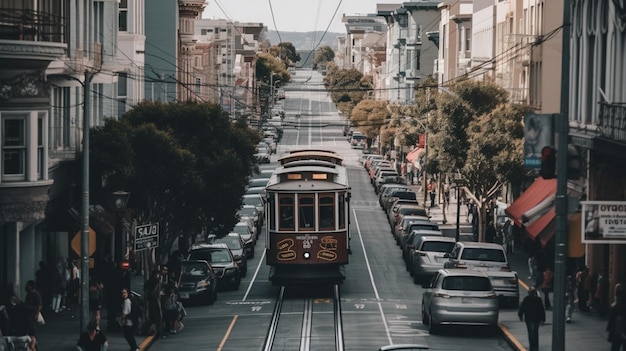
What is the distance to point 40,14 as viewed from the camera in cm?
3197

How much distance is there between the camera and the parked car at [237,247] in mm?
46000

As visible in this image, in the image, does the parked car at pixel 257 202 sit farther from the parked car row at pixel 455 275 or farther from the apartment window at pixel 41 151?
the apartment window at pixel 41 151

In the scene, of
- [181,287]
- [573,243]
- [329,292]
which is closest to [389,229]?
[329,292]

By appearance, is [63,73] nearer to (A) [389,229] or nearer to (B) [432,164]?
(B) [432,164]

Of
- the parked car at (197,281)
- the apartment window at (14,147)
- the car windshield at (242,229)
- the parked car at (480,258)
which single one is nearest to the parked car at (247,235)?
Result: the car windshield at (242,229)

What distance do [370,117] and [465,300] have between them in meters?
88.9

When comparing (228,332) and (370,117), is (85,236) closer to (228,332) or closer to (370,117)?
(228,332)

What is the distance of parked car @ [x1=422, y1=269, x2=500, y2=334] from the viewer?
30.6 meters

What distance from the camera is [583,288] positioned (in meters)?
36.3

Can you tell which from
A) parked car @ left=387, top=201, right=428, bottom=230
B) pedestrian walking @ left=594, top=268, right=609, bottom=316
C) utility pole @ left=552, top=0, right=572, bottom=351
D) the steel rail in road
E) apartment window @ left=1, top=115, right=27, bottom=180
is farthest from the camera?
parked car @ left=387, top=201, right=428, bottom=230

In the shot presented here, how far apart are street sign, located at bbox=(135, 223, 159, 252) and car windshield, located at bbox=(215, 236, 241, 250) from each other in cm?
1437

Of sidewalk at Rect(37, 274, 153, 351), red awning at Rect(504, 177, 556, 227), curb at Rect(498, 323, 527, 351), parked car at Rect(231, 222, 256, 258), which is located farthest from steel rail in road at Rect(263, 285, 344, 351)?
parked car at Rect(231, 222, 256, 258)

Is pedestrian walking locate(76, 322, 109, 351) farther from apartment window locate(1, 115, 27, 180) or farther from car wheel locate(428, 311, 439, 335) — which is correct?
car wheel locate(428, 311, 439, 335)

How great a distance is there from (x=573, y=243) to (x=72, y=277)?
1925cm
